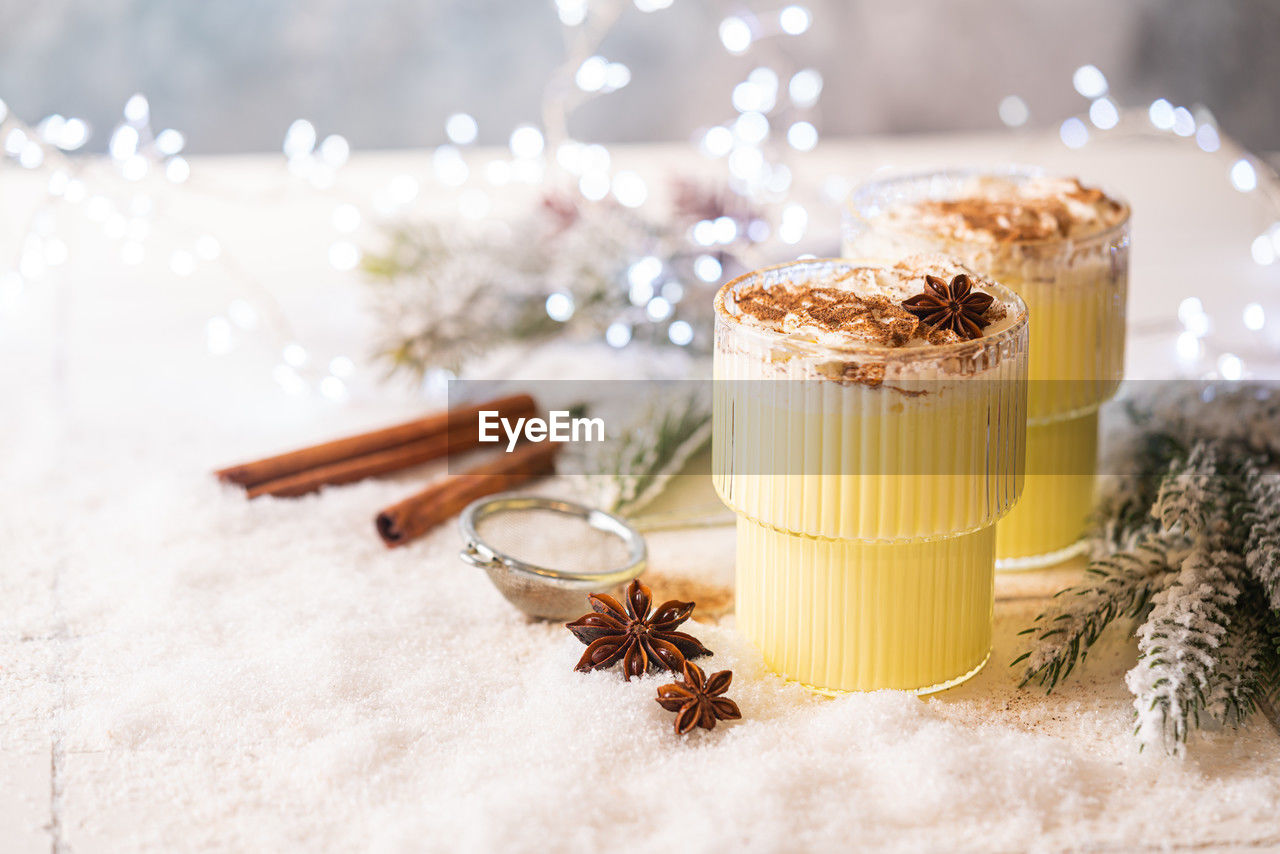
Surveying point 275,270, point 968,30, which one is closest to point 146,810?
point 275,270

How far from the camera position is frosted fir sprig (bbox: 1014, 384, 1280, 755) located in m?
0.96

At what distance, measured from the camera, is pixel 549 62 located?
2758 mm

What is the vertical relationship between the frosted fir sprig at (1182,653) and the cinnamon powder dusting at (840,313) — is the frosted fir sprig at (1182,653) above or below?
below

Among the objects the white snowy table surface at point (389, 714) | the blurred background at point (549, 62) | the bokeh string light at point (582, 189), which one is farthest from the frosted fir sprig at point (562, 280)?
the blurred background at point (549, 62)

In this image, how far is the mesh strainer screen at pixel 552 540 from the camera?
1.23m

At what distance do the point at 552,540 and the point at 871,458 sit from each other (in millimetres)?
423

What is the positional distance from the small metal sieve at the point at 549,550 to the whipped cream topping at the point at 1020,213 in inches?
16.5

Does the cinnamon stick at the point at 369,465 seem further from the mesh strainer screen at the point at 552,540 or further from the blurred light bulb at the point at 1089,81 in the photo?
the blurred light bulb at the point at 1089,81

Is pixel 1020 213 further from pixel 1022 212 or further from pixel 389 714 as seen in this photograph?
pixel 389 714

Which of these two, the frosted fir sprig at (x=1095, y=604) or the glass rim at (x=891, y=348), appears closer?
the glass rim at (x=891, y=348)

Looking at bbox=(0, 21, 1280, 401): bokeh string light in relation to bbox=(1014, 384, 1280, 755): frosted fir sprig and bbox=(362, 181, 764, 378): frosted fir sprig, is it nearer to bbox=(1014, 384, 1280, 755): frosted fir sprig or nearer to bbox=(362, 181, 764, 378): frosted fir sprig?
bbox=(362, 181, 764, 378): frosted fir sprig

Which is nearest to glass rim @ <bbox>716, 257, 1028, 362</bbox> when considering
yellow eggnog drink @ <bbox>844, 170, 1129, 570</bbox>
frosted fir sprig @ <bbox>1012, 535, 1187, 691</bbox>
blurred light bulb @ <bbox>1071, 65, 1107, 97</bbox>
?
yellow eggnog drink @ <bbox>844, 170, 1129, 570</bbox>

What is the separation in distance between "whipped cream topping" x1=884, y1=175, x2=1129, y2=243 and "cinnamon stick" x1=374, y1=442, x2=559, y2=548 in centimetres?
51

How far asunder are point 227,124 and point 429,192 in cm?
73
